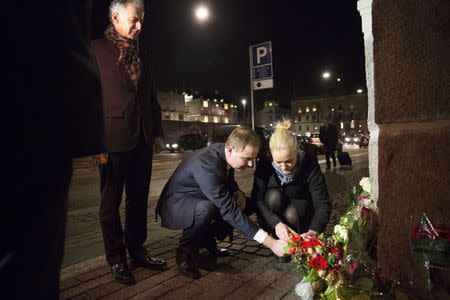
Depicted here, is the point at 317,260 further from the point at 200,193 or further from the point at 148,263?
the point at 148,263

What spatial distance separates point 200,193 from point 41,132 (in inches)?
89.7

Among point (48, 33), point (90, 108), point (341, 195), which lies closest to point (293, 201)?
point (90, 108)

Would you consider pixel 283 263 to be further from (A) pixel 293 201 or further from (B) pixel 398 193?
(B) pixel 398 193

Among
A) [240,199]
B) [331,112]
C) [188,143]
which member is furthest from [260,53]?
[331,112]

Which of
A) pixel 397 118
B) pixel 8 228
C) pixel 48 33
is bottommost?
pixel 8 228

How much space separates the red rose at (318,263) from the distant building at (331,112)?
7787cm

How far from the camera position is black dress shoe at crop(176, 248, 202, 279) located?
2.84 meters

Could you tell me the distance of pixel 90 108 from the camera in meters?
1.11

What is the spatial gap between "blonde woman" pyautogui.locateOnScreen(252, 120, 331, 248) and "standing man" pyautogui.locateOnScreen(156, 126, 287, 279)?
334mm

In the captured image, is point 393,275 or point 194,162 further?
point 194,162

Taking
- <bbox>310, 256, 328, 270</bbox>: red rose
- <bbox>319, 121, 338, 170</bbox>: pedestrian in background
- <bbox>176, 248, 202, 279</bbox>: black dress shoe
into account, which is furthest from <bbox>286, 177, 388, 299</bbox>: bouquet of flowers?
<bbox>319, 121, 338, 170</bbox>: pedestrian in background

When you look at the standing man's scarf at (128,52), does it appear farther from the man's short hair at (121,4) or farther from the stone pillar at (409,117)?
the stone pillar at (409,117)

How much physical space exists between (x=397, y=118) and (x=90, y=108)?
5.11 feet

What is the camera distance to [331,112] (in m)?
87.9
